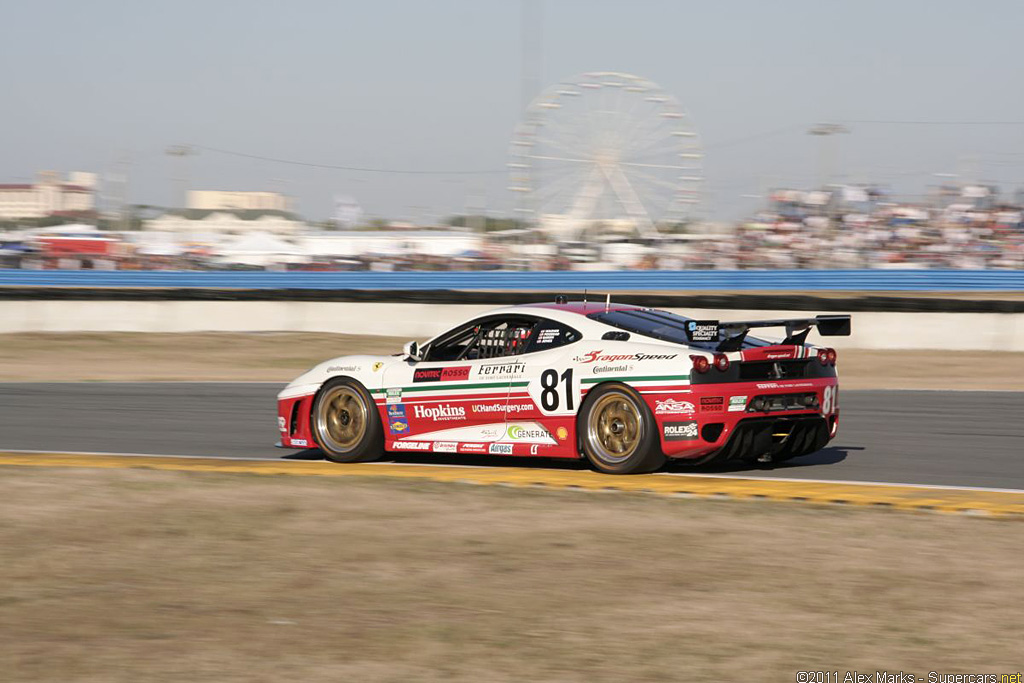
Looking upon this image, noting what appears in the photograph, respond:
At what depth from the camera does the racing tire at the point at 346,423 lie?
929 centimetres

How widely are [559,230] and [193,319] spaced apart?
52.3ft

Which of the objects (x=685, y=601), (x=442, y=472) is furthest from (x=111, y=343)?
Result: (x=685, y=601)

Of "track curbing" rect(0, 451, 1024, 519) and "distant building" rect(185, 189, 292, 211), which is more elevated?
"distant building" rect(185, 189, 292, 211)

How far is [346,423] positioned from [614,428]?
2.27 meters

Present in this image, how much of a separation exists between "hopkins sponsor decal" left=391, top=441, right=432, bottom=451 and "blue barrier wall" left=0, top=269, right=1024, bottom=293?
22.3m

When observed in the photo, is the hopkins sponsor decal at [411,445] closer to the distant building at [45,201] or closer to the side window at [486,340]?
the side window at [486,340]

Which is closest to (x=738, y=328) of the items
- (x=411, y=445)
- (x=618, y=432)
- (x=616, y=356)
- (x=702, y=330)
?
(x=702, y=330)

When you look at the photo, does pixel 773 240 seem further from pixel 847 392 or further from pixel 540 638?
pixel 540 638

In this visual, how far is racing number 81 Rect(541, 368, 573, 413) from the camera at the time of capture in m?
8.34

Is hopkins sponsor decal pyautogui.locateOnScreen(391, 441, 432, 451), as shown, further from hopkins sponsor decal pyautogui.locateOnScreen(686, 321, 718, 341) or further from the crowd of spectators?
the crowd of spectators

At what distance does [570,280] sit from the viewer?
35562 millimetres

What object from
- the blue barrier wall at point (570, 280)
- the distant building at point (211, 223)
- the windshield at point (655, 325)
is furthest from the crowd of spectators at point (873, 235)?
the windshield at point (655, 325)

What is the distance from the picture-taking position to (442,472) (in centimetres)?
872

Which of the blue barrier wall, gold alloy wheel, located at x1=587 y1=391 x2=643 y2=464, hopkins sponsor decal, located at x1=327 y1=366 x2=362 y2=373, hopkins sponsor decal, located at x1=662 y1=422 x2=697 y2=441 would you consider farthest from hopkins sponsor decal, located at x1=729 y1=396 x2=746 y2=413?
the blue barrier wall
